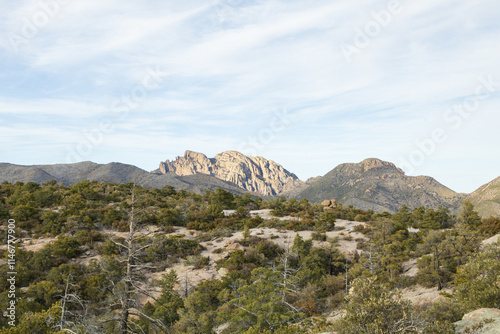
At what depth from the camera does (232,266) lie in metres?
32.6

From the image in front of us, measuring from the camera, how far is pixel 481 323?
1337 cm

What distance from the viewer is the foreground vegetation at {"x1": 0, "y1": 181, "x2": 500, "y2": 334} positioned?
1341cm

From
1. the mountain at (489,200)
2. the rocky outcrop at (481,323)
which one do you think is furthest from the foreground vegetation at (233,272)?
the mountain at (489,200)

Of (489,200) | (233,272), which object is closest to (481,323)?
(233,272)

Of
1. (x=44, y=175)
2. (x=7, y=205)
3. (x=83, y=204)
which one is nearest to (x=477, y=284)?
(x=83, y=204)

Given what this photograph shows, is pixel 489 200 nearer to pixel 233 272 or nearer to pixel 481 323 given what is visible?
pixel 233 272

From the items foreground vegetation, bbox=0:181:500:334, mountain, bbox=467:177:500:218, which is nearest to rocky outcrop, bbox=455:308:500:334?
foreground vegetation, bbox=0:181:500:334

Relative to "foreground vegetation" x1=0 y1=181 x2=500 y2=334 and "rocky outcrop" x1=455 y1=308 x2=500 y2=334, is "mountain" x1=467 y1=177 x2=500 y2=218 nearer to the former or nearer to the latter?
"foreground vegetation" x1=0 y1=181 x2=500 y2=334

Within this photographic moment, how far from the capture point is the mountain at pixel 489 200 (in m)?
117

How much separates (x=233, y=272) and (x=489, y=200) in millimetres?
153568

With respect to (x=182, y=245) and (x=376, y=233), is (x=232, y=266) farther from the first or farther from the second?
(x=376, y=233)

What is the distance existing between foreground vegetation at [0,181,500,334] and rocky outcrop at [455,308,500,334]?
987 mm

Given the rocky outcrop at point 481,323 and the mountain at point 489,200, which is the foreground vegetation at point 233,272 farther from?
the mountain at point 489,200

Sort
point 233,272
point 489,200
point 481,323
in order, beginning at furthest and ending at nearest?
point 489,200
point 233,272
point 481,323
